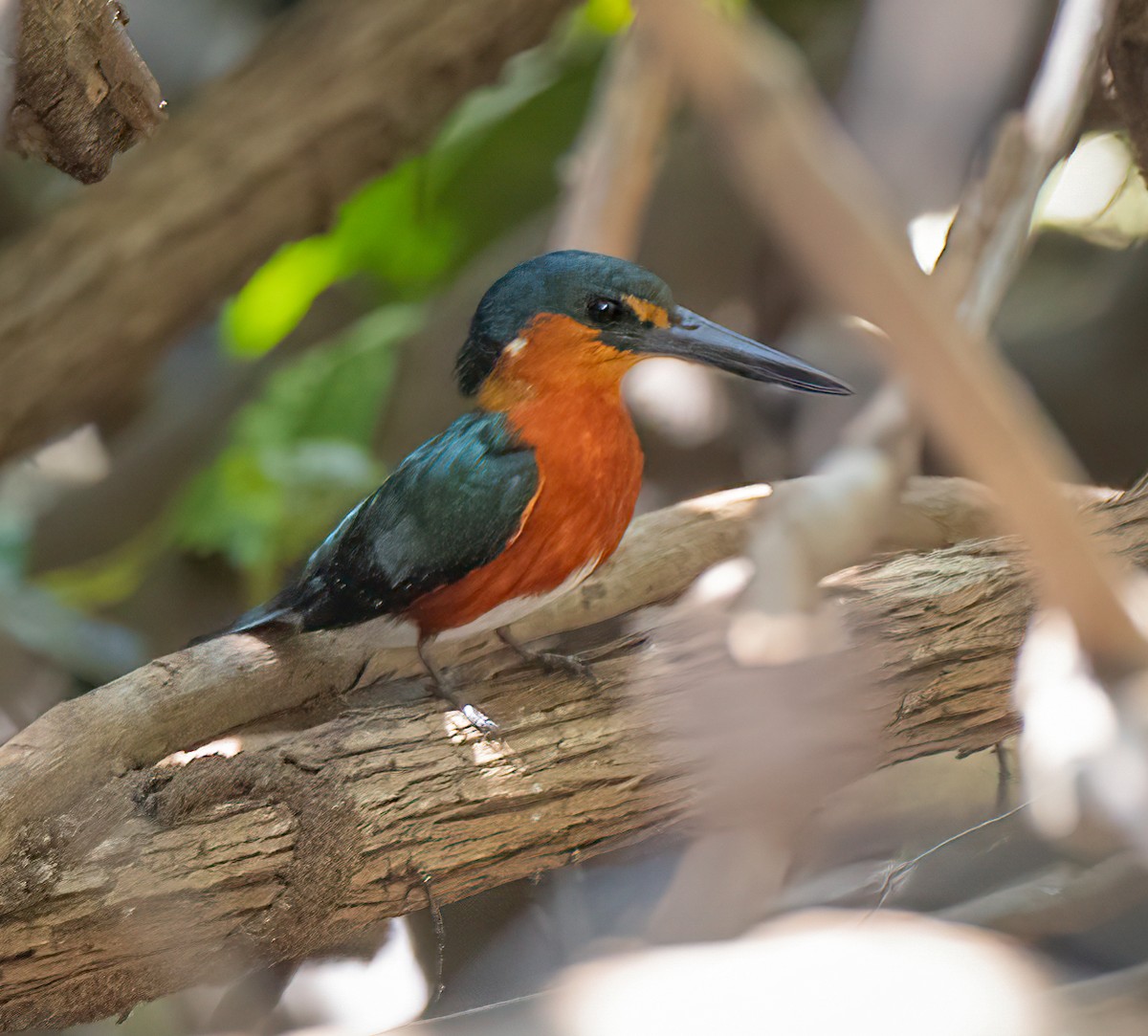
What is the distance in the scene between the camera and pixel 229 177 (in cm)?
293

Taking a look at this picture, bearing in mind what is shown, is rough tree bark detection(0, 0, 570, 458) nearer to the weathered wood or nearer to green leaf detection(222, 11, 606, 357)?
green leaf detection(222, 11, 606, 357)

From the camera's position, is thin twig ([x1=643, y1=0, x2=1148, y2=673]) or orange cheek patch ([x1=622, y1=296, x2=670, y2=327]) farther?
orange cheek patch ([x1=622, y1=296, x2=670, y2=327])

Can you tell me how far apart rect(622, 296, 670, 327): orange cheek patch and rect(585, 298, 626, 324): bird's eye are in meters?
0.01

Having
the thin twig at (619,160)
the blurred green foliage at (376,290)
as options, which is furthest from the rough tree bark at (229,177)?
the thin twig at (619,160)

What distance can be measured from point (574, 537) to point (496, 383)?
0.26 metres

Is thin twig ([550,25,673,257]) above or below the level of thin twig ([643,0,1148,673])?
above

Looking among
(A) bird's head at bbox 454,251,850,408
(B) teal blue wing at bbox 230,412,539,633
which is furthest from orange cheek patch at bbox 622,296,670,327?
(B) teal blue wing at bbox 230,412,539,633

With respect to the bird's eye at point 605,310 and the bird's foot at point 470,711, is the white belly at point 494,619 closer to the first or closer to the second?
the bird's foot at point 470,711

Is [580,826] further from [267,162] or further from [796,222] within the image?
[267,162]

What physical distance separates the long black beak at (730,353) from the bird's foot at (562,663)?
497 mm

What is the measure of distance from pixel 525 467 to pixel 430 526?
0.16 m

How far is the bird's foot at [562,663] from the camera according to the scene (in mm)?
1761

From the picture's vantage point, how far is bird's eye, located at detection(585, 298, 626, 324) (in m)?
1.60

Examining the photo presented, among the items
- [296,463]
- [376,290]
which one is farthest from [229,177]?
[376,290]
